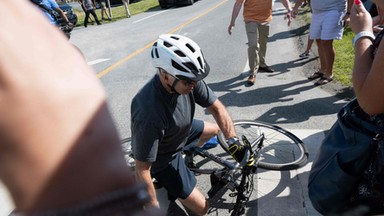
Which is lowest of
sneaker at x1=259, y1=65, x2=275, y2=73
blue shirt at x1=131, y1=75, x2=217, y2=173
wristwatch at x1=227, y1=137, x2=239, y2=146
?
sneaker at x1=259, y1=65, x2=275, y2=73

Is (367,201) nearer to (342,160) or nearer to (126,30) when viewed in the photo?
(342,160)

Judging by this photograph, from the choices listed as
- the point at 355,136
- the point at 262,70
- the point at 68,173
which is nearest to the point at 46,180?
the point at 68,173

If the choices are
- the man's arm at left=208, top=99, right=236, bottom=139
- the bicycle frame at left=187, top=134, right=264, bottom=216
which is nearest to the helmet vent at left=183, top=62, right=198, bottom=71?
the man's arm at left=208, top=99, right=236, bottom=139

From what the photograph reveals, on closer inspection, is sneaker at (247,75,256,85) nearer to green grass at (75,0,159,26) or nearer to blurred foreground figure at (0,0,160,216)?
blurred foreground figure at (0,0,160,216)

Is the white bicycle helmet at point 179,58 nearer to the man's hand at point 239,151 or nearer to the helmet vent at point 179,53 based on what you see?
the helmet vent at point 179,53

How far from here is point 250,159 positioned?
10.3 ft

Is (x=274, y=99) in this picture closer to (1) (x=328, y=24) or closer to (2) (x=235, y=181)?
(1) (x=328, y=24)

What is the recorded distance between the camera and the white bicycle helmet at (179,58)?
2.65 metres

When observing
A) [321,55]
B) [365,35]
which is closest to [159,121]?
[365,35]

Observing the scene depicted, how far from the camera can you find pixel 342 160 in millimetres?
1947

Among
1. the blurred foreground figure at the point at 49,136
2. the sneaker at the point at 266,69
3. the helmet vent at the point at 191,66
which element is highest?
the blurred foreground figure at the point at 49,136

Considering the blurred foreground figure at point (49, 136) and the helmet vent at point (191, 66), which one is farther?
the helmet vent at point (191, 66)

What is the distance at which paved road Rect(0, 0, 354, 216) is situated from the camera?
340 centimetres

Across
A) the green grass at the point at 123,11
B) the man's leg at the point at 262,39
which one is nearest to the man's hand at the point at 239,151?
the man's leg at the point at 262,39
